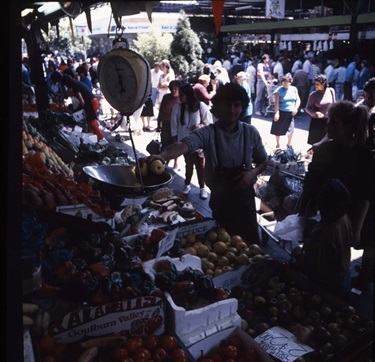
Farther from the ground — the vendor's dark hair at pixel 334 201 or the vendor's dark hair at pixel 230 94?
the vendor's dark hair at pixel 230 94

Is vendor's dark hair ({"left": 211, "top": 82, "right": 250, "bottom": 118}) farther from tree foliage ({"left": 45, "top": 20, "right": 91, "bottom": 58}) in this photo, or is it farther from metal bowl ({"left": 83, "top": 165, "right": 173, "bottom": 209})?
tree foliage ({"left": 45, "top": 20, "right": 91, "bottom": 58})

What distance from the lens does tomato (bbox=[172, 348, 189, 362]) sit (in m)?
1.95

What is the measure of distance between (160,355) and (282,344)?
679 mm

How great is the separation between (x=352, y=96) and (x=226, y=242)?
29.9 ft

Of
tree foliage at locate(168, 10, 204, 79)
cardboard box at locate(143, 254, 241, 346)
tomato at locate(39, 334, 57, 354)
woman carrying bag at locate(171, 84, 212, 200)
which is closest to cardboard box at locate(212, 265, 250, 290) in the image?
cardboard box at locate(143, 254, 241, 346)

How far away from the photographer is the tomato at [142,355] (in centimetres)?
195

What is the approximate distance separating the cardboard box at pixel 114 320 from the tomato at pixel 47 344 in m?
0.03

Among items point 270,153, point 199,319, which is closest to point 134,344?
point 199,319

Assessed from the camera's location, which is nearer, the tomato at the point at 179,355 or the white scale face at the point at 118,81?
the tomato at the point at 179,355

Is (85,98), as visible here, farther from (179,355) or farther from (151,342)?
(179,355)

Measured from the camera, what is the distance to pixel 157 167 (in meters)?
1.97

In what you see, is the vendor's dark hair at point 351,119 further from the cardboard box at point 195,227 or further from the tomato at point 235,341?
the tomato at point 235,341

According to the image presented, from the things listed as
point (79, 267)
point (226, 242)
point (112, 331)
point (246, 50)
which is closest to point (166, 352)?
point (112, 331)

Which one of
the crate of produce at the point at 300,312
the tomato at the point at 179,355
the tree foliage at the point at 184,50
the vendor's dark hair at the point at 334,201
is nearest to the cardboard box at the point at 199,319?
the tomato at the point at 179,355
